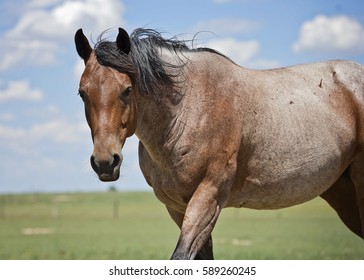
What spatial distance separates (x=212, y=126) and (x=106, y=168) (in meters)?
Answer: 1.31

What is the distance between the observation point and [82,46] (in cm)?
618

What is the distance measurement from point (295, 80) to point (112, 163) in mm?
2909

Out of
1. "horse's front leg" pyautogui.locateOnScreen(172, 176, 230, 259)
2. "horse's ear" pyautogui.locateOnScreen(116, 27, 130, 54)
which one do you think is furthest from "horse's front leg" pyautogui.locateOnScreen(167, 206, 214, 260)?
"horse's ear" pyautogui.locateOnScreen(116, 27, 130, 54)

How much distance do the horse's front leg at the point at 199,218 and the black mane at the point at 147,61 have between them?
3.49 ft

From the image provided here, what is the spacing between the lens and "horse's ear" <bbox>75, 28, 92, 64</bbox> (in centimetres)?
615

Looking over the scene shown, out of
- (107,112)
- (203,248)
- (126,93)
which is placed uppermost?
(126,93)

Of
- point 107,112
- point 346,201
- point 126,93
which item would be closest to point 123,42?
point 126,93

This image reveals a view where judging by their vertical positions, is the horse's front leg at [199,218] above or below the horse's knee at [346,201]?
above

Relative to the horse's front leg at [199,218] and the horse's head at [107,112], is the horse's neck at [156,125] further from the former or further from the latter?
the horse's front leg at [199,218]

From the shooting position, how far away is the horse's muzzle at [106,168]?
219 inches

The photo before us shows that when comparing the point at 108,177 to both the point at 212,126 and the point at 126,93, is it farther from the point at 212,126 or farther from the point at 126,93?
the point at 212,126

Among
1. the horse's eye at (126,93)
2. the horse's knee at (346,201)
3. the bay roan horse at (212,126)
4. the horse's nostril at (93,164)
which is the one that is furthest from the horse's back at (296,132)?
the horse's nostril at (93,164)
